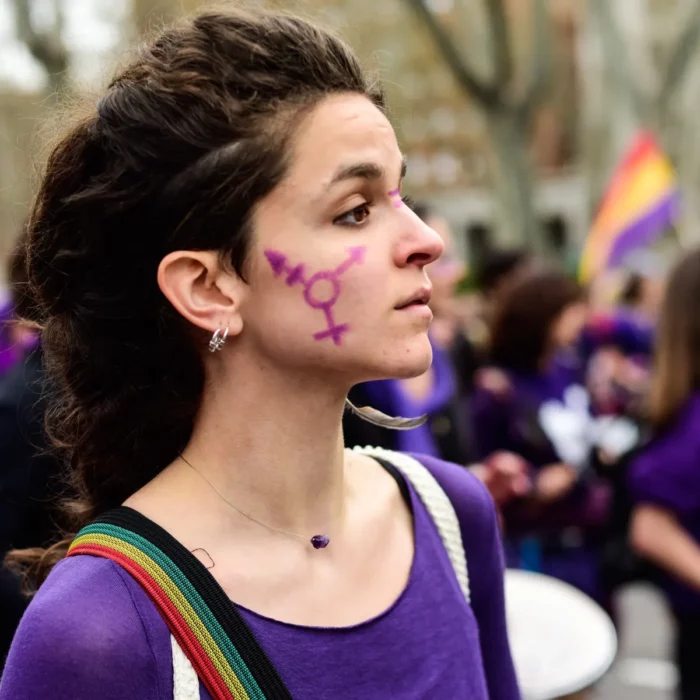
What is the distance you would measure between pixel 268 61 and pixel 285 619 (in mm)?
774

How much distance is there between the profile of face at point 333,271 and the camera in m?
1.31

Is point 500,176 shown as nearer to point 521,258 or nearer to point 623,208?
point 623,208

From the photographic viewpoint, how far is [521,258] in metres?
6.34

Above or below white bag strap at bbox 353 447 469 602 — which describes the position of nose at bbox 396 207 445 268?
above

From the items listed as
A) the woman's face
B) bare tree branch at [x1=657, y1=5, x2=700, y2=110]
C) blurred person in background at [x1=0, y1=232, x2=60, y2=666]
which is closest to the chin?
the woman's face

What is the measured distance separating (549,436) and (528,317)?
2.01 ft

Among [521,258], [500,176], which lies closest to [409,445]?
[521,258]

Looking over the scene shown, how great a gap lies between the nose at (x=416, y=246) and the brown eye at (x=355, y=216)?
2.4 inches

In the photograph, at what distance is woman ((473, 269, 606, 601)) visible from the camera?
4000 millimetres

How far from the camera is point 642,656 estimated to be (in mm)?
5629

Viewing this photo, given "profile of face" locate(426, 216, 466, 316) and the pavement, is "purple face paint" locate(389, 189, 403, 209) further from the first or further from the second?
the pavement

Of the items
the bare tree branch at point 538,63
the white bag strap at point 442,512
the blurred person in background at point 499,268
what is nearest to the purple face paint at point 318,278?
the white bag strap at point 442,512

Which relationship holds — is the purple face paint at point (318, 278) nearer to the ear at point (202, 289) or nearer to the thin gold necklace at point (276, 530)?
the ear at point (202, 289)

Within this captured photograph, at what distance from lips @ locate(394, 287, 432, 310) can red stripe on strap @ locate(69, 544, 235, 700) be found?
50cm
